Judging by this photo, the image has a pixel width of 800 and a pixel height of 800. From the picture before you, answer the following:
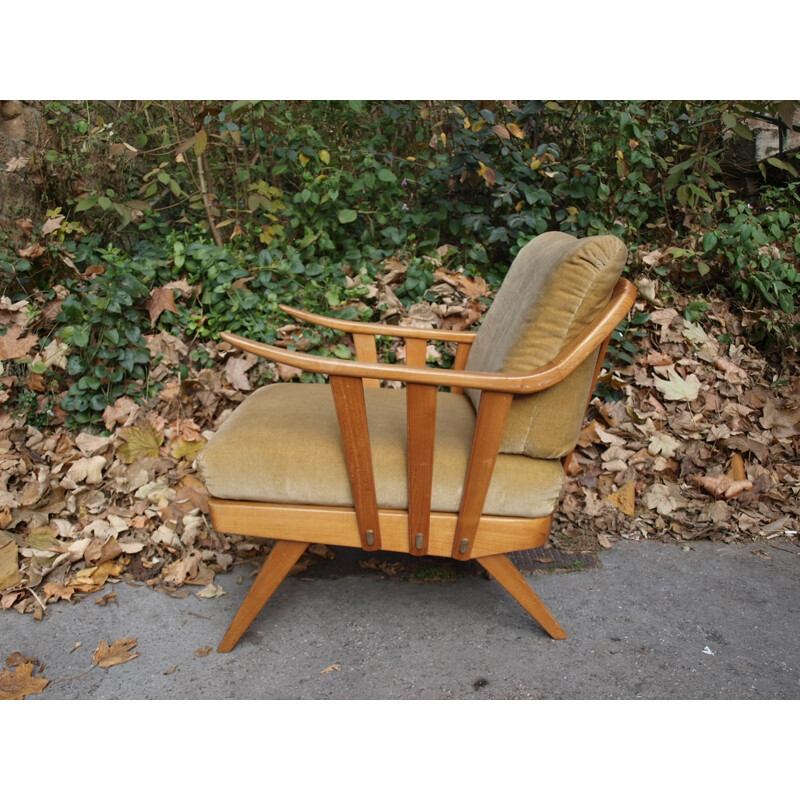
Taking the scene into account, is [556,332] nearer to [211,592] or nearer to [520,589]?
[520,589]

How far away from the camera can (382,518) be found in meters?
2.06

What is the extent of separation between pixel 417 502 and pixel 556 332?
23.2 inches

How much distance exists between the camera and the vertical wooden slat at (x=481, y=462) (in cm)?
191

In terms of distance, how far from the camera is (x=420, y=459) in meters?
1.95

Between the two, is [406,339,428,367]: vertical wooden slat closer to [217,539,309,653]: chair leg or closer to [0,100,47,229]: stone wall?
[217,539,309,653]: chair leg

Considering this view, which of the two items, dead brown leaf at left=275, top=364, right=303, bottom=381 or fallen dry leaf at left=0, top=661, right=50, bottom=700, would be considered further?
dead brown leaf at left=275, top=364, right=303, bottom=381

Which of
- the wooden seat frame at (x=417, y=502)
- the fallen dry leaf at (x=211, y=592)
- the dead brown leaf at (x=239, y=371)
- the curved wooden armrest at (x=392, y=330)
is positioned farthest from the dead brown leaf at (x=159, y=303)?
the wooden seat frame at (x=417, y=502)

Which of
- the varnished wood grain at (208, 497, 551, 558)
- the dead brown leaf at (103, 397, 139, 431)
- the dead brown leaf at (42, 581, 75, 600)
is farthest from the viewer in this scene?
the dead brown leaf at (103, 397, 139, 431)

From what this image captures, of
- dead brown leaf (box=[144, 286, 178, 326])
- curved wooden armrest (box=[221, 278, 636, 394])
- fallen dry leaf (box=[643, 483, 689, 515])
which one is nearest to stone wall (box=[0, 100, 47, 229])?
dead brown leaf (box=[144, 286, 178, 326])

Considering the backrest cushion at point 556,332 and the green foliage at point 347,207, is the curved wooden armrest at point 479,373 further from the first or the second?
the green foliage at point 347,207

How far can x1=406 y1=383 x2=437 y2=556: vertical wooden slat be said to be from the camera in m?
1.88

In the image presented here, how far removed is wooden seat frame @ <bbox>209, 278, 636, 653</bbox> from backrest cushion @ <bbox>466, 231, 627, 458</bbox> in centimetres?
5

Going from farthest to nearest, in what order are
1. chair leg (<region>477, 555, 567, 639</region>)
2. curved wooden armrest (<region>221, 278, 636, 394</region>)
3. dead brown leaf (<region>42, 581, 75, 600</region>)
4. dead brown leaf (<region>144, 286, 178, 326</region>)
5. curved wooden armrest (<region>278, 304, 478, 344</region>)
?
dead brown leaf (<region>144, 286, 178, 326</region>) → curved wooden armrest (<region>278, 304, 478, 344</region>) → dead brown leaf (<region>42, 581, 75, 600</region>) → chair leg (<region>477, 555, 567, 639</region>) → curved wooden armrest (<region>221, 278, 636, 394</region>)

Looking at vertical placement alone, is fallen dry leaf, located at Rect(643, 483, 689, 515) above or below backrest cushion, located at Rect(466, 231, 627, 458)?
below
